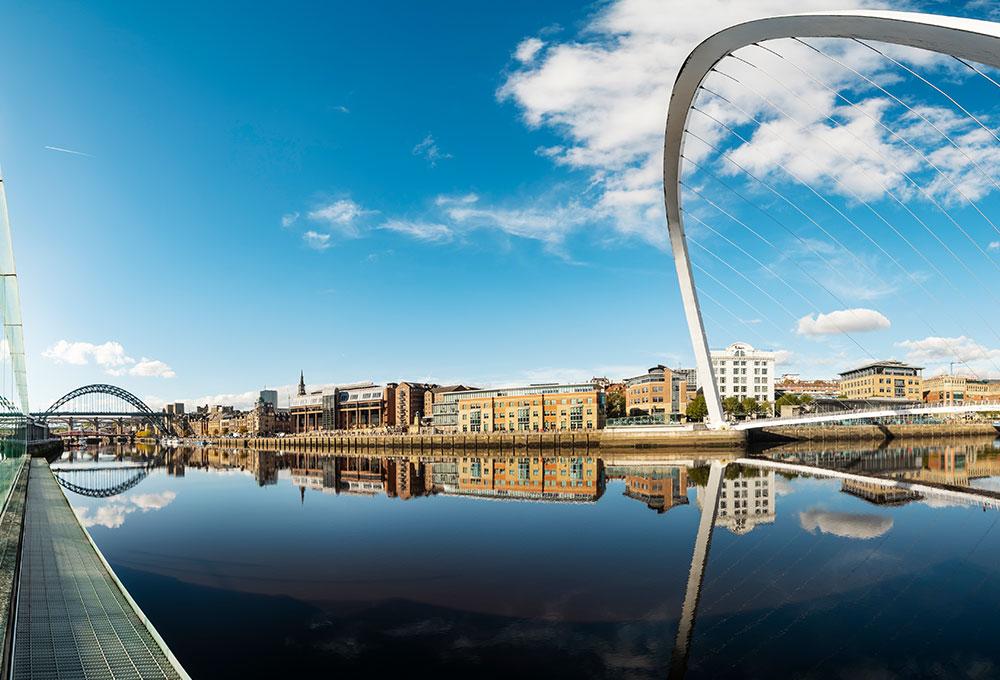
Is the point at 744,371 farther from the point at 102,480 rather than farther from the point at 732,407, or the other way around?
the point at 102,480

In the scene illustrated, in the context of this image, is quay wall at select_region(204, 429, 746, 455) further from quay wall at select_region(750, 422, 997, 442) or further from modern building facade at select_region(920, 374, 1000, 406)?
modern building facade at select_region(920, 374, 1000, 406)

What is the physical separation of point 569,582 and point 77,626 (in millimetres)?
9286

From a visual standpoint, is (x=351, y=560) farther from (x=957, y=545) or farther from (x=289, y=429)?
(x=289, y=429)

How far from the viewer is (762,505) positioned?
24.6m

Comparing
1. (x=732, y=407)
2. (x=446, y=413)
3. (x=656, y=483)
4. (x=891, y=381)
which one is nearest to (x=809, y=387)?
(x=891, y=381)

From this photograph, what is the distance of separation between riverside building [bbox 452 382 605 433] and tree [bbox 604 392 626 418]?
A: 803 inches

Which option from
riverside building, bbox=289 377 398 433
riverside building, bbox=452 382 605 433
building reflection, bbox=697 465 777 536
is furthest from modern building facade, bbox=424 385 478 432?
building reflection, bbox=697 465 777 536

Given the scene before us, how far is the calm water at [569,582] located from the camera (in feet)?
31.6

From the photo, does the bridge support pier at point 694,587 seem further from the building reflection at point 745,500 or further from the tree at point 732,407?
the tree at point 732,407

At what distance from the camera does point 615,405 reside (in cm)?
11038

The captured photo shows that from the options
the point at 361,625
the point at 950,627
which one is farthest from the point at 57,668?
the point at 950,627

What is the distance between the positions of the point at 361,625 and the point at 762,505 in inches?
734

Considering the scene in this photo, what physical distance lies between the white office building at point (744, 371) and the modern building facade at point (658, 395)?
16.7 metres

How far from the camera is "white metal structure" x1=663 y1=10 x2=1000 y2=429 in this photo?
9.66 metres
